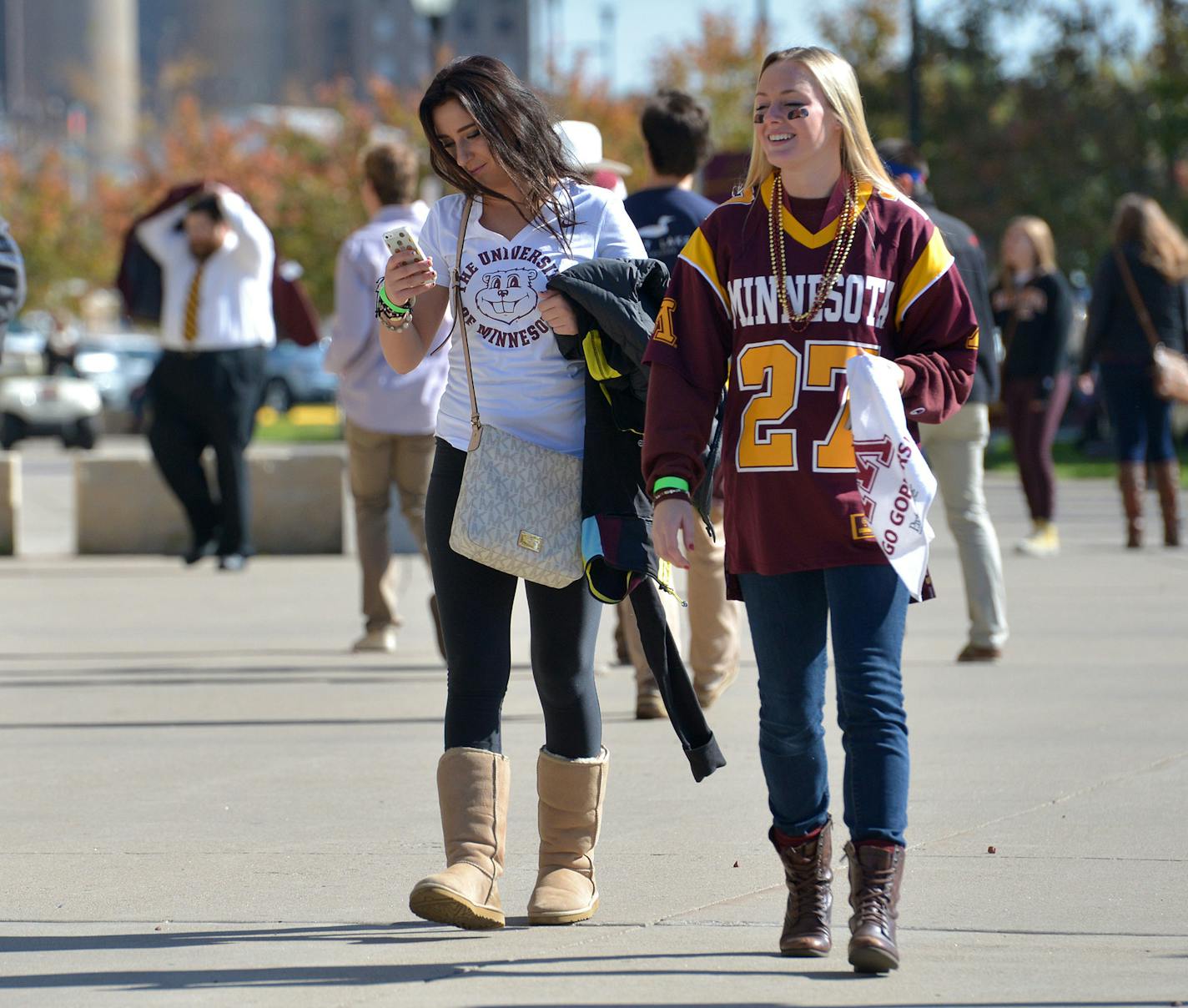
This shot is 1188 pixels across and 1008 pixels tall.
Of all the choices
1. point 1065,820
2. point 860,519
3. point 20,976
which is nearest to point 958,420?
point 1065,820

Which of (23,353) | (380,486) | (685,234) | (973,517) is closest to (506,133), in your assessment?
(685,234)

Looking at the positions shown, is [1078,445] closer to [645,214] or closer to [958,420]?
[958,420]

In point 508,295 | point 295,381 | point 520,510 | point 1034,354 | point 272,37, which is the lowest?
point 295,381

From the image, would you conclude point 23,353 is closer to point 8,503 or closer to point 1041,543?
point 8,503

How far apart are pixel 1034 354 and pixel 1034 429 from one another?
440 millimetres

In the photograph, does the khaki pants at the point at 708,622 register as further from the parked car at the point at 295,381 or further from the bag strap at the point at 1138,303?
the parked car at the point at 295,381

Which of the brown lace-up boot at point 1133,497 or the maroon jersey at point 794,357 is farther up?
the maroon jersey at point 794,357

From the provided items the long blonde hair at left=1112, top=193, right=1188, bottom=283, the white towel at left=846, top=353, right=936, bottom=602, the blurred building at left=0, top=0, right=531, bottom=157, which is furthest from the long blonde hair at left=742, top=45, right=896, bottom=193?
the blurred building at left=0, top=0, right=531, bottom=157

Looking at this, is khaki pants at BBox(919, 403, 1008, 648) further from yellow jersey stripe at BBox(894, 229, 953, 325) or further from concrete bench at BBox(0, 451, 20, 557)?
concrete bench at BBox(0, 451, 20, 557)

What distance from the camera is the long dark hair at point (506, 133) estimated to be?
4230 millimetres

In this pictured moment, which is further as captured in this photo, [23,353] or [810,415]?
[23,353]

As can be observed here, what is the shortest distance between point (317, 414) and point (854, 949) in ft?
121

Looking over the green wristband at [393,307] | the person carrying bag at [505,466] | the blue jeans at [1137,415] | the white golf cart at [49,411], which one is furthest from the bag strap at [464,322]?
the white golf cart at [49,411]

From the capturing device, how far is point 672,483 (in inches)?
156
